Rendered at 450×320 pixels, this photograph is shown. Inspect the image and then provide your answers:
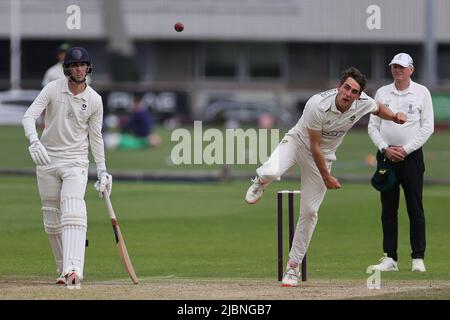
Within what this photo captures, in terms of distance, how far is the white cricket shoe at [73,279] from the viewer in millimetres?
11242

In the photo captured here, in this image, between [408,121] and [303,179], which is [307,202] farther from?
[408,121]

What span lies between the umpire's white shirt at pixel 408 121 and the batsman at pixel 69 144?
3.40 meters

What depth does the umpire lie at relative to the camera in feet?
44.6

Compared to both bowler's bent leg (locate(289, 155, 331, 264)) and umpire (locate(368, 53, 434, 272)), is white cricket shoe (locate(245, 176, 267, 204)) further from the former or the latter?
umpire (locate(368, 53, 434, 272))

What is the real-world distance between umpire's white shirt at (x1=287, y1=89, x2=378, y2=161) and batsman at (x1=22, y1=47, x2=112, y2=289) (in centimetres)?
195

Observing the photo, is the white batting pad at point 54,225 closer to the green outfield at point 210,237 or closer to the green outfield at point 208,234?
the green outfield at point 210,237

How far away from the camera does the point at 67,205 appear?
38.1 ft

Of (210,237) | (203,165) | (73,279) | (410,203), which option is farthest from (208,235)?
(203,165)

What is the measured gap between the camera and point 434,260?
1518 cm

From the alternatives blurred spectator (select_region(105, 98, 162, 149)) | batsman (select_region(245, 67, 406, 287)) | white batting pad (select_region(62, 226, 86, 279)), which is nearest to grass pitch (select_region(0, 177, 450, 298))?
batsman (select_region(245, 67, 406, 287))

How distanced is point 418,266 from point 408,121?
1.60 m

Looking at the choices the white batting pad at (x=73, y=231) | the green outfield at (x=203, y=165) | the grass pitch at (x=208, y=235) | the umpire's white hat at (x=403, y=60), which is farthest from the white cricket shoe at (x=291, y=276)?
the green outfield at (x=203, y=165)

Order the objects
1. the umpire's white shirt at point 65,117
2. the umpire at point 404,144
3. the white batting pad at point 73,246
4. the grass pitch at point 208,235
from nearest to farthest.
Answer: the white batting pad at point 73,246 < the umpire's white shirt at point 65,117 < the umpire at point 404,144 < the grass pitch at point 208,235
